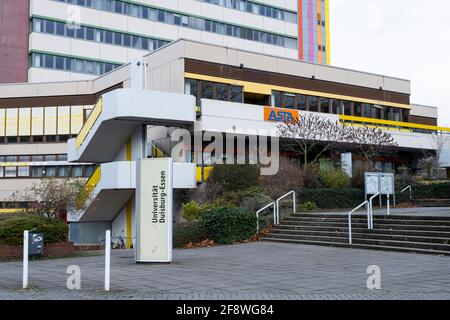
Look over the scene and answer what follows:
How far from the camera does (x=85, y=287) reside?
32.7ft

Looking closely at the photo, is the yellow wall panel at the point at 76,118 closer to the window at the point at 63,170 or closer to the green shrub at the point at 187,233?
the window at the point at 63,170

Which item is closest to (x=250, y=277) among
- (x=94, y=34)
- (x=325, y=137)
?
(x=325, y=137)

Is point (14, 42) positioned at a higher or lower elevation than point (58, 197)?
higher

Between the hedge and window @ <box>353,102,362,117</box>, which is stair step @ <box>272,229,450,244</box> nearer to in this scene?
the hedge

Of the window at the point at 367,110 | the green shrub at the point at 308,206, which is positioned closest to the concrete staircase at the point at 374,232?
the green shrub at the point at 308,206

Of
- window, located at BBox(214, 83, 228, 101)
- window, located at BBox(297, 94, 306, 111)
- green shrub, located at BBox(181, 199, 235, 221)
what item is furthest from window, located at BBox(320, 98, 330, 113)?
green shrub, located at BBox(181, 199, 235, 221)

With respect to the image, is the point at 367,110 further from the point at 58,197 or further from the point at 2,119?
the point at 2,119

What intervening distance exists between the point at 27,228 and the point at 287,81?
22808 mm

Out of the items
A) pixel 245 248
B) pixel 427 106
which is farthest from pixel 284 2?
pixel 245 248

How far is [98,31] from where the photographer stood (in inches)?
2005

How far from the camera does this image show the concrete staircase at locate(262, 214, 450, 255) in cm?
1556

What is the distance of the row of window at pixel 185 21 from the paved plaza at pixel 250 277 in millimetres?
39912
